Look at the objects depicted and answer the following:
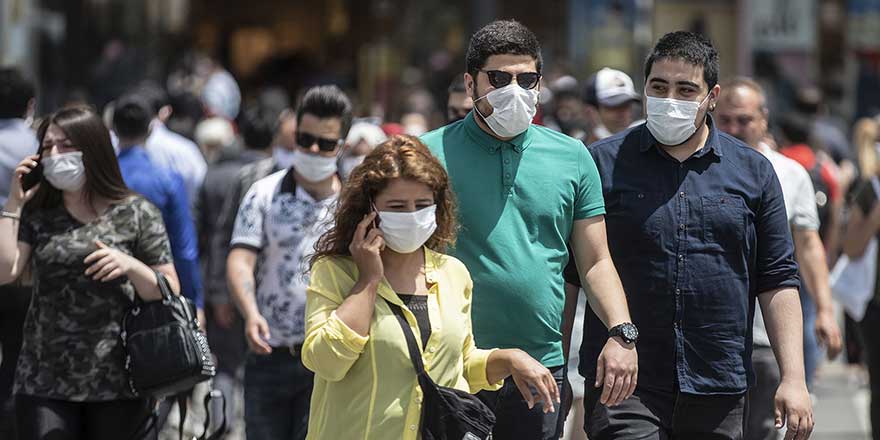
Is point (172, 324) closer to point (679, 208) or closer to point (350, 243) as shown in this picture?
point (350, 243)

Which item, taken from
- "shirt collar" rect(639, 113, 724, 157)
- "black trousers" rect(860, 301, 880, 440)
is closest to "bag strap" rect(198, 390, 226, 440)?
"shirt collar" rect(639, 113, 724, 157)

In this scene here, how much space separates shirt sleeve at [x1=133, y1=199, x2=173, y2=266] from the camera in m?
5.85

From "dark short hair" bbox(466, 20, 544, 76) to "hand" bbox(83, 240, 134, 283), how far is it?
5.00 ft

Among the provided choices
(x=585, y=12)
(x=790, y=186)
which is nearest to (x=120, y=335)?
(x=790, y=186)

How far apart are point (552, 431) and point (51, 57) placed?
16.1 metres

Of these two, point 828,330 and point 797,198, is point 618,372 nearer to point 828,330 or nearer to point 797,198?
point 828,330

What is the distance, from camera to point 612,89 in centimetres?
756

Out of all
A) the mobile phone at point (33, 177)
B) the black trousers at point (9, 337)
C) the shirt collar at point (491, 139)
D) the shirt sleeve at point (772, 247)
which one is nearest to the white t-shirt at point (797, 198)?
the shirt sleeve at point (772, 247)

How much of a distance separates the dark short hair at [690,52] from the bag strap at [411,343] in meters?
1.42

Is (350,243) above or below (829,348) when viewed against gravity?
above

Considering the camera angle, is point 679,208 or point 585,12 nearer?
point 679,208

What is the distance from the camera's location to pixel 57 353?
18.6ft

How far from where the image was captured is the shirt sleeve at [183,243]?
7.17 meters

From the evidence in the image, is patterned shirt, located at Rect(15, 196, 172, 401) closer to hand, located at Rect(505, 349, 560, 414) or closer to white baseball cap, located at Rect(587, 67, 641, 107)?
hand, located at Rect(505, 349, 560, 414)
